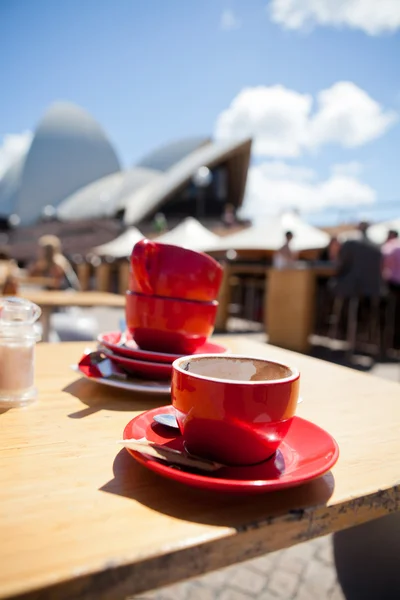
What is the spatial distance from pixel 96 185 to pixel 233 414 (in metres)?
39.0

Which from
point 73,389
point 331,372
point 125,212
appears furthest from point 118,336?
point 125,212

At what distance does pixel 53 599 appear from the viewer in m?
0.32

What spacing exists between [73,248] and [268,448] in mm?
28913

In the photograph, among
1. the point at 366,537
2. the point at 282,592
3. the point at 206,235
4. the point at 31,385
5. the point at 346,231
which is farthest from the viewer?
the point at 346,231

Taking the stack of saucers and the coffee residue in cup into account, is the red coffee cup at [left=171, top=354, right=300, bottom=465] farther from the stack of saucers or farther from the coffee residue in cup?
the stack of saucers

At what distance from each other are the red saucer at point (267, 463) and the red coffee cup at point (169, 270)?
25 cm

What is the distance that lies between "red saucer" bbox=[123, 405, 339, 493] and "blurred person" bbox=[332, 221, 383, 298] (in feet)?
14.6

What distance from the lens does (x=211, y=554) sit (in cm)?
38

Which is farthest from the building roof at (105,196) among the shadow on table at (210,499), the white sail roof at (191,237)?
the shadow on table at (210,499)

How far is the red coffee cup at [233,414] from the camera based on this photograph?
47cm

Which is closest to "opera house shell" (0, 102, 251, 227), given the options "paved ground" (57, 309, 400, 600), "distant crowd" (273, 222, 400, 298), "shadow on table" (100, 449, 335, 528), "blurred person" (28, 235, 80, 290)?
"blurred person" (28, 235, 80, 290)

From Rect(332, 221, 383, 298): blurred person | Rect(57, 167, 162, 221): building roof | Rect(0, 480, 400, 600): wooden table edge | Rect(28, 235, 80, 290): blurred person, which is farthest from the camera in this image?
Rect(57, 167, 162, 221): building roof

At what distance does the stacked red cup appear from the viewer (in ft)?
2.66

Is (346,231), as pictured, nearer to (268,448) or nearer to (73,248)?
(268,448)
